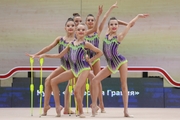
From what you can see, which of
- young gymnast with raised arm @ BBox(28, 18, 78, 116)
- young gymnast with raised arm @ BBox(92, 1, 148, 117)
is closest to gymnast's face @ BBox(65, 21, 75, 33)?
young gymnast with raised arm @ BBox(28, 18, 78, 116)

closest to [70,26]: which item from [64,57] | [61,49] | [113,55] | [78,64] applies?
[61,49]

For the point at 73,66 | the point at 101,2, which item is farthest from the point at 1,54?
A: the point at 73,66

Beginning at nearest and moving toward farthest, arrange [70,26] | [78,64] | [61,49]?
[78,64] → [70,26] → [61,49]

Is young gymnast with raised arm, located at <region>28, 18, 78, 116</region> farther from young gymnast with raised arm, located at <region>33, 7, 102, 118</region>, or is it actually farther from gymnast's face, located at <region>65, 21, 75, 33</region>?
young gymnast with raised arm, located at <region>33, 7, 102, 118</region>

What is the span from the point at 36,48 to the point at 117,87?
252cm

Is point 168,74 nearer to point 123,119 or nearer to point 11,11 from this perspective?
point 11,11

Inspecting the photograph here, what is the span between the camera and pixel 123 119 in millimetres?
7008

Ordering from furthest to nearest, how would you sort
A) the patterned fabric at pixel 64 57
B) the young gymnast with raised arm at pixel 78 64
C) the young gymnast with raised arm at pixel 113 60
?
the patterned fabric at pixel 64 57 → the young gymnast with raised arm at pixel 113 60 → the young gymnast with raised arm at pixel 78 64

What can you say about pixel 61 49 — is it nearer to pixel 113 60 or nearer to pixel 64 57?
pixel 64 57

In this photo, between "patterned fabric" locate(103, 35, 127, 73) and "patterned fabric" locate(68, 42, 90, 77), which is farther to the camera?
"patterned fabric" locate(103, 35, 127, 73)

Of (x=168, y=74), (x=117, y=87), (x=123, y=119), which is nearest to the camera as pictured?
(x=123, y=119)

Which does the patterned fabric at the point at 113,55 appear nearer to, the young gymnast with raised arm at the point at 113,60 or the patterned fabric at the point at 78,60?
the young gymnast with raised arm at the point at 113,60

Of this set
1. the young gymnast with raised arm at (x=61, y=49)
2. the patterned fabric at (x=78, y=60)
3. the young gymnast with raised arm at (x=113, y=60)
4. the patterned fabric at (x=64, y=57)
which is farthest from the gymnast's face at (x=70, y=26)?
the young gymnast with raised arm at (x=113, y=60)

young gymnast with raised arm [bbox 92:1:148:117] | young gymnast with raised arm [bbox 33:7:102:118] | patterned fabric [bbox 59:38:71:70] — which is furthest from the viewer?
patterned fabric [bbox 59:38:71:70]
